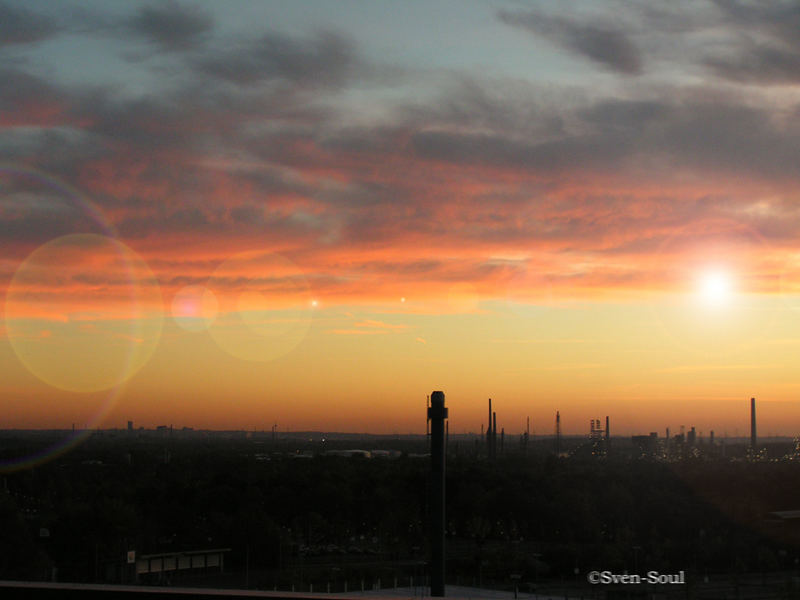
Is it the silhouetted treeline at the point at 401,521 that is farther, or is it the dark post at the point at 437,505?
the silhouetted treeline at the point at 401,521

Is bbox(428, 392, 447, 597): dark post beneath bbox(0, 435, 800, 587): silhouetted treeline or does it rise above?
above

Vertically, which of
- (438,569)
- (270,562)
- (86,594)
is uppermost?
(86,594)

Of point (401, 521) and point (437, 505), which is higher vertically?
point (437, 505)

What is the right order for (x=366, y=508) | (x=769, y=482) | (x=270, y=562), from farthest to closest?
(x=769, y=482) → (x=366, y=508) → (x=270, y=562)

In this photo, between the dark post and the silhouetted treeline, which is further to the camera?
the silhouetted treeline

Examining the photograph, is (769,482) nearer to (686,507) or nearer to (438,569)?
(686,507)

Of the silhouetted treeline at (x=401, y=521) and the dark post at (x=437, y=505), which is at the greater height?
the dark post at (x=437, y=505)

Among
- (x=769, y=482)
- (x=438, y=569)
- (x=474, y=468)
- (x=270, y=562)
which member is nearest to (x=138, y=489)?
(x=270, y=562)

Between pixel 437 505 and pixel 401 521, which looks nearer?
pixel 437 505
